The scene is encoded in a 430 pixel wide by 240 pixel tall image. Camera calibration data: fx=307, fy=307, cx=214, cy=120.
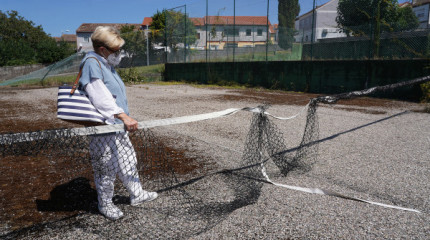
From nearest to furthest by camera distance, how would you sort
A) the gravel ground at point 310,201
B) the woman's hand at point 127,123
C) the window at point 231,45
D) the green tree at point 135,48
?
the woman's hand at point 127,123
the gravel ground at point 310,201
the window at point 231,45
the green tree at point 135,48

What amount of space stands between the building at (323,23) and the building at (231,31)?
2.07 meters

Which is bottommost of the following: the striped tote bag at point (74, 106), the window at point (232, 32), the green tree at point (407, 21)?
the striped tote bag at point (74, 106)

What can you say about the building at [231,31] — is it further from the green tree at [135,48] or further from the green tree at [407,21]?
the green tree at [135,48]

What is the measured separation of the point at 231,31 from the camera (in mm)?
18891

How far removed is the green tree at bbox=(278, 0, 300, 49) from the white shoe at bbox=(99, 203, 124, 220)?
1537cm

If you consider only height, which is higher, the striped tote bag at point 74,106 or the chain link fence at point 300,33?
the chain link fence at point 300,33

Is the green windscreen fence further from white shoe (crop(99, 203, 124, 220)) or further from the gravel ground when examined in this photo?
white shoe (crop(99, 203, 124, 220))

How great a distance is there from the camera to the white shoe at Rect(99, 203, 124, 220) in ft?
9.14

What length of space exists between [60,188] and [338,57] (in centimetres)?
1329

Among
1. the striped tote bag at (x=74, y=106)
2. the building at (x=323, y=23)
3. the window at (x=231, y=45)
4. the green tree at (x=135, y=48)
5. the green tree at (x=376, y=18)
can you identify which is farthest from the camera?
the green tree at (x=135, y=48)

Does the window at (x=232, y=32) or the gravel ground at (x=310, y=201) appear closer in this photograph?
the gravel ground at (x=310, y=201)

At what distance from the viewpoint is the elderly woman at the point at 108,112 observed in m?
2.39

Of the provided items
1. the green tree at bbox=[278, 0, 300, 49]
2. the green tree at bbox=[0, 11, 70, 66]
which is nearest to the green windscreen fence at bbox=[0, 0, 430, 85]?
the green tree at bbox=[278, 0, 300, 49]

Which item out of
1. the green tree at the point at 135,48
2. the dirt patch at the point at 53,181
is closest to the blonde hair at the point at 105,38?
the dirt patch at the point at 53,181
